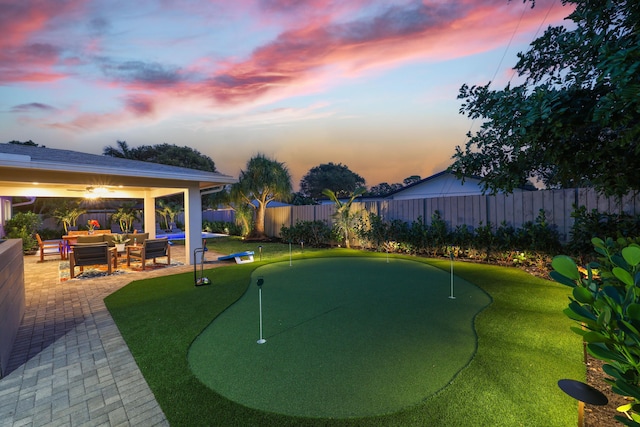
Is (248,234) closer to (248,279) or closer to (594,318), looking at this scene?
(248,279)

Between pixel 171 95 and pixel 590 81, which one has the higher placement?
pixel 171 95

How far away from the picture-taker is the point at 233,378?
3.05 m

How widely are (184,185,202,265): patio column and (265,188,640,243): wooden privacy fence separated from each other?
259 inches

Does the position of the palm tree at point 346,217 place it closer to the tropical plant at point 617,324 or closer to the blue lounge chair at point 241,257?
the blue lounge chair at point 241,257

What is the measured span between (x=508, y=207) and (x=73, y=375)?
1091cm

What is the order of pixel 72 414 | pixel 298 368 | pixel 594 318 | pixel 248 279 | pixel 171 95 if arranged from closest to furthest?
pixel 594 318 < pixel 72 414 < pixel 298 368 < pixel 248 279 < pixel 171 95

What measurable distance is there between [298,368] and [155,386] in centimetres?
152

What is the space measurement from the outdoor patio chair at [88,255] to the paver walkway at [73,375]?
91.4 inches

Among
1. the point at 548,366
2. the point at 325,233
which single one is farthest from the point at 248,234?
the point at 548,366

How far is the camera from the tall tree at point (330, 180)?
45469 millimetres

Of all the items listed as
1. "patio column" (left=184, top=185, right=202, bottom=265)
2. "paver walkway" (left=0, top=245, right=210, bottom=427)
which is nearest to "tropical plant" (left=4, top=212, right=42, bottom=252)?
"patio column" (left=184, top=185, right=202, bottom=265)

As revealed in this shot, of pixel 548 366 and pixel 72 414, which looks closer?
pixel 72 414

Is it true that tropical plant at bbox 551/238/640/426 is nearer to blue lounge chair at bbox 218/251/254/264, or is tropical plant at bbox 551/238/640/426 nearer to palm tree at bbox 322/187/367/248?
blue lounge chair at bbox 218/251/254/264

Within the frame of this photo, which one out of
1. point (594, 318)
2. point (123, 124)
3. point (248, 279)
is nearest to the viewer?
point (594, 318)
